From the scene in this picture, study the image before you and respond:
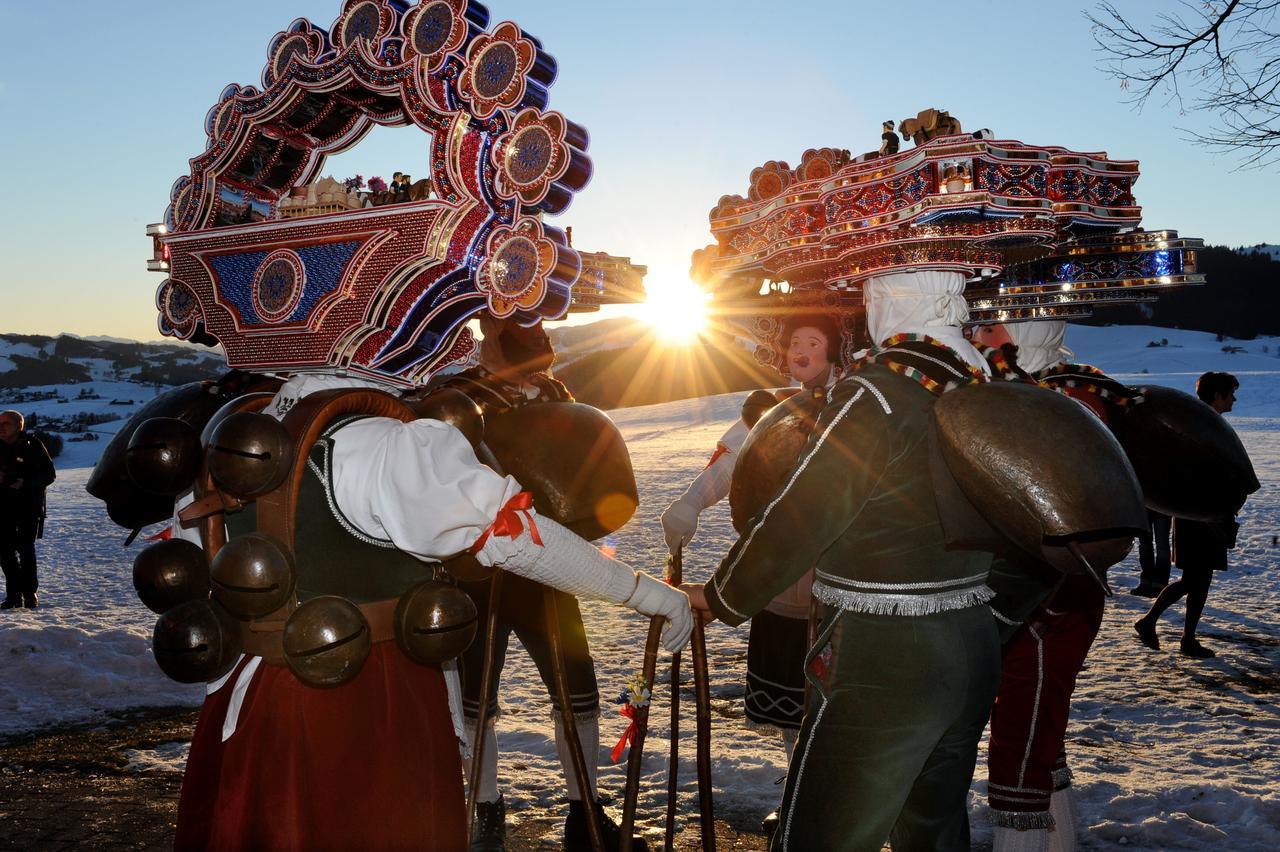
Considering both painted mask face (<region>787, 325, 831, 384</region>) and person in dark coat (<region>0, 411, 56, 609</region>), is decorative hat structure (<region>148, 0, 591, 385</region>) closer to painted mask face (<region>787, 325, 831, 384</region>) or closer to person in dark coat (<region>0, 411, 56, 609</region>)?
painted mask face (<region>787, 325, 831, 384</region>)

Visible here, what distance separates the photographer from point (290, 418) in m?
2.29

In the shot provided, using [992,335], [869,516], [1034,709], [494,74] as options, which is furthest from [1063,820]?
[494,74]

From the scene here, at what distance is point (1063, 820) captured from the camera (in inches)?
128

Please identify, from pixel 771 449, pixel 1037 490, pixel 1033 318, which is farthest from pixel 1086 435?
pixel 1033 318

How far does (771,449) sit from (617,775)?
85.6 inches

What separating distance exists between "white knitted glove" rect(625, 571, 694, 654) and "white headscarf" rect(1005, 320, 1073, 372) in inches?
79.6

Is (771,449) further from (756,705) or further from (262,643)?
(262,643)

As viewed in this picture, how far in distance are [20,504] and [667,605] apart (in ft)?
28.0

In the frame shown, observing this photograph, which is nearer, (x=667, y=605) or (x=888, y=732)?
(x=888, y=732)

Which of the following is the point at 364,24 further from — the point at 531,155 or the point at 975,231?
the point at 975,231

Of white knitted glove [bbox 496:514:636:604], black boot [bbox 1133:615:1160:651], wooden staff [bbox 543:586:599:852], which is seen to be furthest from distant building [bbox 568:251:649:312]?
black boot [bbox 1133:615:1160:651]

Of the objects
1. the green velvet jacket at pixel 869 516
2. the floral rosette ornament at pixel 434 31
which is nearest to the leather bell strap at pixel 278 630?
the green velvet jacket at pixel 869 516

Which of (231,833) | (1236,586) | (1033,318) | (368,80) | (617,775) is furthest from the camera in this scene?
(1236,586)

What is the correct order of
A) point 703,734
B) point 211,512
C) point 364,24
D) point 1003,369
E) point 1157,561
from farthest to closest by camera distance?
point 1157,561
point 703,734
point 364,24
point 1003,369
point 211,512
